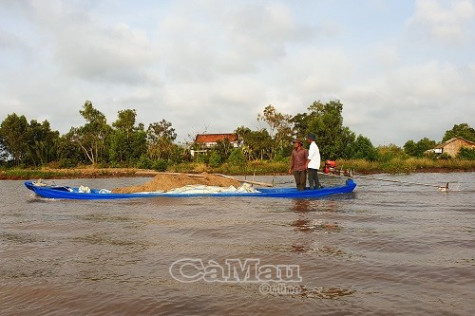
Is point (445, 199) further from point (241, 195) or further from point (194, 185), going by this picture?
point (194, 185)

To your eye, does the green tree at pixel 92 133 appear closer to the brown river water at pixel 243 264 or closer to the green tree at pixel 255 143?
the green tree at pixel 255 143

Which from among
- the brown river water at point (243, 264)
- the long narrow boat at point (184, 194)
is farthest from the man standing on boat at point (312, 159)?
the brown river water at point (243, 264)

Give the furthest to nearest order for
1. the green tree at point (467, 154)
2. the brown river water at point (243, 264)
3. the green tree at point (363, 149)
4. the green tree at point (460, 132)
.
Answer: the green tree at point (460, 132) → the green tree at point (467, 154) → the green tree at point (363, 149) → the brown river water at point (243, 264)

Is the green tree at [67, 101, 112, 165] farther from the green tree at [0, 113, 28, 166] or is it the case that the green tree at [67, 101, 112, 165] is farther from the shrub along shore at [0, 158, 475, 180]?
the shrub along shore at [0, 158, 475, 180]

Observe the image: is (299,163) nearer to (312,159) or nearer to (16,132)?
(312,159)

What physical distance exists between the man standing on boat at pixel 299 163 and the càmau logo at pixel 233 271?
8030 mm

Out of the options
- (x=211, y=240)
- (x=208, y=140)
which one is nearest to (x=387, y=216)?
(x=211, y=240)

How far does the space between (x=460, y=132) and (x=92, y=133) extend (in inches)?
1919

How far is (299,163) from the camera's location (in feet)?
42.1

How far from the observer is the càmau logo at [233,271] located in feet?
14.0

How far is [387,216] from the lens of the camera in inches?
333

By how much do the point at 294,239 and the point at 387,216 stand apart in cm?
319

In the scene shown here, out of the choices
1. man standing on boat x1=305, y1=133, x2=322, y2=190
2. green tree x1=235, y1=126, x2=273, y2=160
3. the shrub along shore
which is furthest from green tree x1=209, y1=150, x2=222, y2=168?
man standing on boat x1=305, y1=133, x2=322, y2=190

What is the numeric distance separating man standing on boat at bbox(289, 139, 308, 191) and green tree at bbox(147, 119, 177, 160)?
33.9m
